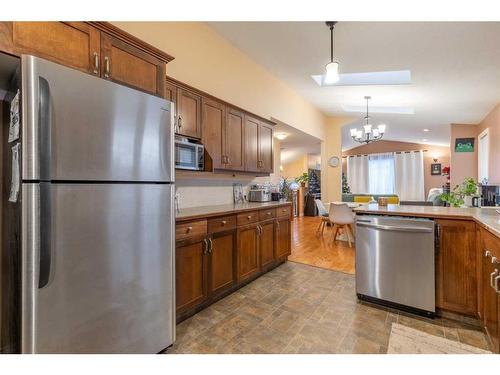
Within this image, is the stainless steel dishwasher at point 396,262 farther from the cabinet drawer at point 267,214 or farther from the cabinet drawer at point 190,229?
the cabinet drawer at point 190,229

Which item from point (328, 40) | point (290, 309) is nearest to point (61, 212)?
point (290, 309)

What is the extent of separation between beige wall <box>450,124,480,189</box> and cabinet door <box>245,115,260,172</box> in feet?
16.8

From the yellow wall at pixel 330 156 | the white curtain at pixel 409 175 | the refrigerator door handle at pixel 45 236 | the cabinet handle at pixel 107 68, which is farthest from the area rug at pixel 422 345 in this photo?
the white curtain at pixel 409 175

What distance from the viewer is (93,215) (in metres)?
1.28

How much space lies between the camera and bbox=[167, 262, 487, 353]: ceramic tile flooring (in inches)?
69.2

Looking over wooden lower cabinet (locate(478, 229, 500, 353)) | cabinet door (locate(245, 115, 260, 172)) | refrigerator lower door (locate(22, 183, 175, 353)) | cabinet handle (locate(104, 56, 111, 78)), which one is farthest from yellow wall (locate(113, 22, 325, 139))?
wooden lower cabinet (locate(478, 229, 500, 353))

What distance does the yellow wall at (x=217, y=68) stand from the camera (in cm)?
248

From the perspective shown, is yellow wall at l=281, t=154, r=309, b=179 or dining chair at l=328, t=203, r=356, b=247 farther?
yellow wall at l=281, t=154, r=309, b=179

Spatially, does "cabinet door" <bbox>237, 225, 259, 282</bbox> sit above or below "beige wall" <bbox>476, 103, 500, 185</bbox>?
below

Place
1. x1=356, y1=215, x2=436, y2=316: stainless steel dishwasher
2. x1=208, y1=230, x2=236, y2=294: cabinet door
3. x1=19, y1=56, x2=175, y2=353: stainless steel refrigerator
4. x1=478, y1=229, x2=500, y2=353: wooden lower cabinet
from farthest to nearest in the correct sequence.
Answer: x1=208, y1=230, x2=236, y2=294: cabinet door < x1=356, y1=215, x2=436, y2=316: stainless steel dishwasher < x1=478, y1=229, x2=500, y2=353: wooden lower cabinet < x1=19, y1=56, x2=175, y2=353: stainless steel refrigerator

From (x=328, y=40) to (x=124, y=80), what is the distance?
2.42 meters

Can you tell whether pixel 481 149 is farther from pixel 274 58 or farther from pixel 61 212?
pixel 61 212

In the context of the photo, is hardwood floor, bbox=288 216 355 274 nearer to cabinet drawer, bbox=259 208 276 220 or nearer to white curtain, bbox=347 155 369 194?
cabinet drawer, bbox=259 208 276 220

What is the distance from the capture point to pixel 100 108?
4.29ft
